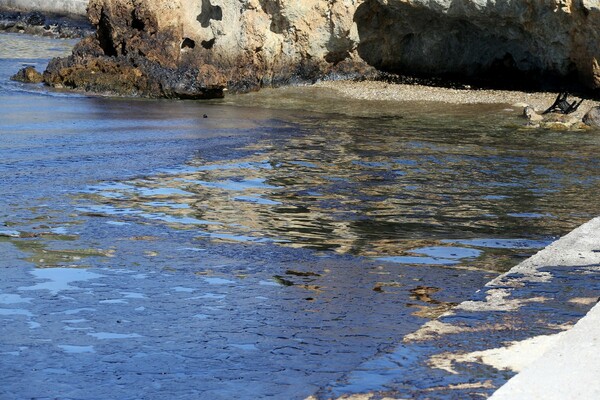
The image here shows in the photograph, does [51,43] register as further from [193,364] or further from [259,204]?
[193,364]

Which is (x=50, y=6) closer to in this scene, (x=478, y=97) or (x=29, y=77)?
(x=29, y=77)

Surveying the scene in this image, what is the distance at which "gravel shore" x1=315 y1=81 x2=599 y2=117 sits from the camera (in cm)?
2056

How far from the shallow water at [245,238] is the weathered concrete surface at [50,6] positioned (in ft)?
124

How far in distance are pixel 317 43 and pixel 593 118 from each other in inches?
337

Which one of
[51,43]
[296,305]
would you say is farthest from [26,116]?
[51,43]

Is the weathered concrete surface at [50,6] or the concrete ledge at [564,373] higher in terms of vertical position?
the weathered concrete surface at [50,6]

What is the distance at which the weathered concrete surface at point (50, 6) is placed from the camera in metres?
53.1

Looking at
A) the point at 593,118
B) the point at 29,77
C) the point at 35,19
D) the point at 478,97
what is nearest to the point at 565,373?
the point at 593,118

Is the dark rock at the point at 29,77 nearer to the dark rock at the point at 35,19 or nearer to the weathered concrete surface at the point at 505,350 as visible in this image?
the weathered concrete surface at the point at 505,350

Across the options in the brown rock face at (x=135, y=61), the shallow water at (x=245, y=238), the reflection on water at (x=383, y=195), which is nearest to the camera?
the shallow water at (x=245, y=238)

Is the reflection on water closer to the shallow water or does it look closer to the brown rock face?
the shallow water

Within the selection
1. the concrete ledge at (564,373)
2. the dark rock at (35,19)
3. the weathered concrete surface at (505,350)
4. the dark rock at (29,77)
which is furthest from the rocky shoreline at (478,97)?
the dark rock at (35,19)

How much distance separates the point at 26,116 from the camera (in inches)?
661

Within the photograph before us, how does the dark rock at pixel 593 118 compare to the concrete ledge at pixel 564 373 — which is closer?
the concrete ledge at pixel 564 373
